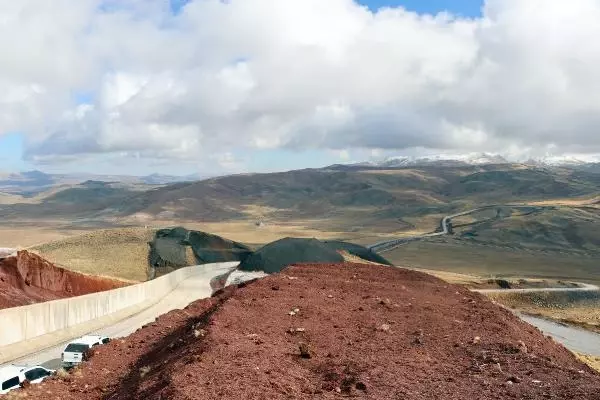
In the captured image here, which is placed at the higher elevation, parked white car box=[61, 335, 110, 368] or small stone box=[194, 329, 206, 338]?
small stone box=[194, 329, 206, 338]

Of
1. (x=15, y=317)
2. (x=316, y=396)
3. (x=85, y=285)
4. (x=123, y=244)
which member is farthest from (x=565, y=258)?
(x=316, y=396)

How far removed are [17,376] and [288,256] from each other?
43508 mm

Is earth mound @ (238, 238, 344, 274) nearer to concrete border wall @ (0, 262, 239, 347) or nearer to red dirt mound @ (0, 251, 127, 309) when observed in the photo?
concrete border wall @ (0, 262, 239, 347)

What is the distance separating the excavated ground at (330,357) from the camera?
11289mm

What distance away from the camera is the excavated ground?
11289mm

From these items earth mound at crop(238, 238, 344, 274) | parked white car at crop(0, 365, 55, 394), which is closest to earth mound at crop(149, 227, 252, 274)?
earth mound at crop(238, 238, 344, 274)

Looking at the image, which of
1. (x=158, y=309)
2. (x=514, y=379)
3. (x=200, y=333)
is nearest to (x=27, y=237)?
(x=158, y=309)

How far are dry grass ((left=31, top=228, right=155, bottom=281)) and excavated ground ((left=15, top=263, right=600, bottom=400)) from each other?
141 ft

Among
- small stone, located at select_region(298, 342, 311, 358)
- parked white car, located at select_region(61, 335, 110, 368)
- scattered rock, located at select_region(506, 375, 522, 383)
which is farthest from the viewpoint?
parked white car, located at select_region(61, 335, 110, 368)

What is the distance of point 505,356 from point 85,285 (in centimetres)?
3827

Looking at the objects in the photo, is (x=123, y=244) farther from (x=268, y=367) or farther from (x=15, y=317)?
(x=268, y=367)

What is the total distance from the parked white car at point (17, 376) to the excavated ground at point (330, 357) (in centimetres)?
242

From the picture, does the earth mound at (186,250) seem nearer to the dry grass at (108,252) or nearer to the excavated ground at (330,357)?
the dry grass at (108,252)

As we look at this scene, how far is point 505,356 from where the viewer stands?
47.8 feet
